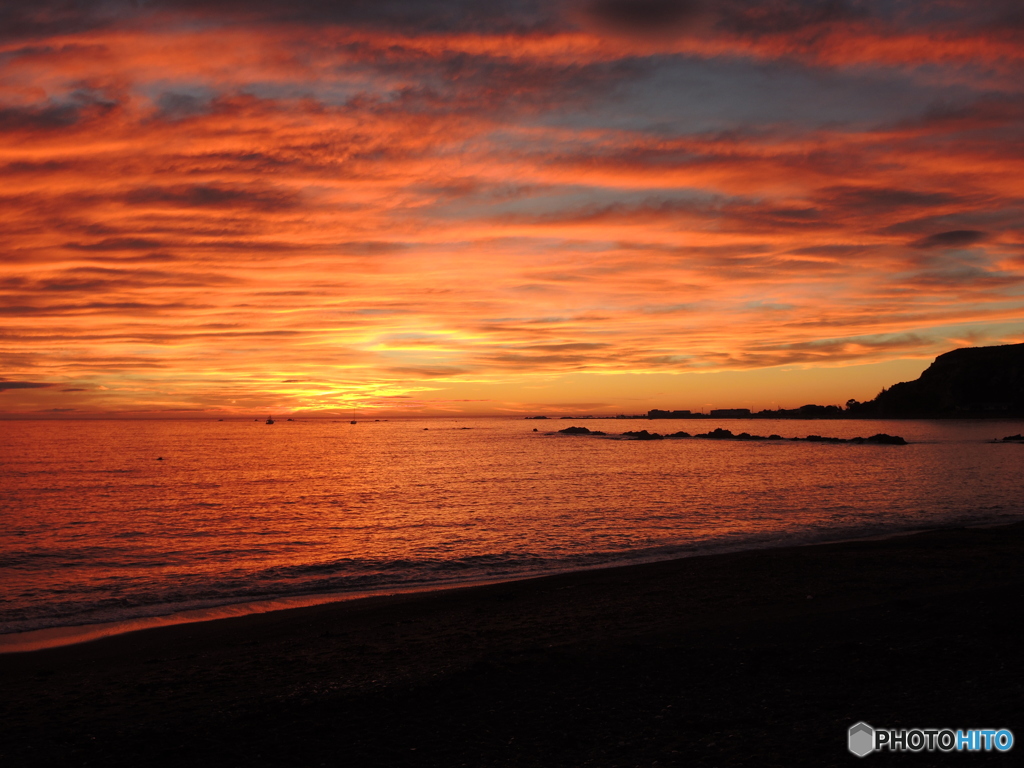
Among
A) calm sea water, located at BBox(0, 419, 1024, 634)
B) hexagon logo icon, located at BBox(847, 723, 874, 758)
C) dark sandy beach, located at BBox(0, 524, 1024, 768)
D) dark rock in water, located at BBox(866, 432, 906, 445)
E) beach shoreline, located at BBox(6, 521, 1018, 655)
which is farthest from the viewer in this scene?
dark rock in water, located at BBox(866, 432, 906, 445)

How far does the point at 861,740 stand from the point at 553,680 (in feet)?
14.3

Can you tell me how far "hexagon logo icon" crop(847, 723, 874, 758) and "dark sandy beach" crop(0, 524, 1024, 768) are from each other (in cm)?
14

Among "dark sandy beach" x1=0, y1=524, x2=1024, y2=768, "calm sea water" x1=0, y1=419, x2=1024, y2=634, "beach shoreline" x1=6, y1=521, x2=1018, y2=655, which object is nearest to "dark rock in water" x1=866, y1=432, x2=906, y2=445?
"calm sea water" x1=0, y1=419, x2=1024, y2=634

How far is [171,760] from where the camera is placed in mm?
7758

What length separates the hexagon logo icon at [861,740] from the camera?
691cm

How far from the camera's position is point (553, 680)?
985 centimetres

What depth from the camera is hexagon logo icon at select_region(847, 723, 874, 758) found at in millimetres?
6910

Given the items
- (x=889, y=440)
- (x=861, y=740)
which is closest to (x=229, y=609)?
(x=861, y=740)

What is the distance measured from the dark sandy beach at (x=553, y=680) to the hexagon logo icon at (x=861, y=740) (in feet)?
0.45

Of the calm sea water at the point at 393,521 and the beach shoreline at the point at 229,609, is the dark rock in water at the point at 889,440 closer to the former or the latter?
the calm sea water at the point at 393,521

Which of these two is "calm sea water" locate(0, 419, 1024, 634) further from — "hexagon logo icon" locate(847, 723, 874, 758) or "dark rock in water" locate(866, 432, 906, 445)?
"dark rock in water" locate(866, 432, 906, 445)

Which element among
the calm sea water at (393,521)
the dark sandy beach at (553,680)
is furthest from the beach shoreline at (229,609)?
the dark sandy beach at (553,680)

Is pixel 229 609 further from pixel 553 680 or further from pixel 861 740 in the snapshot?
pixel 861 740

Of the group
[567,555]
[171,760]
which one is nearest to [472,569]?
[567,555]
